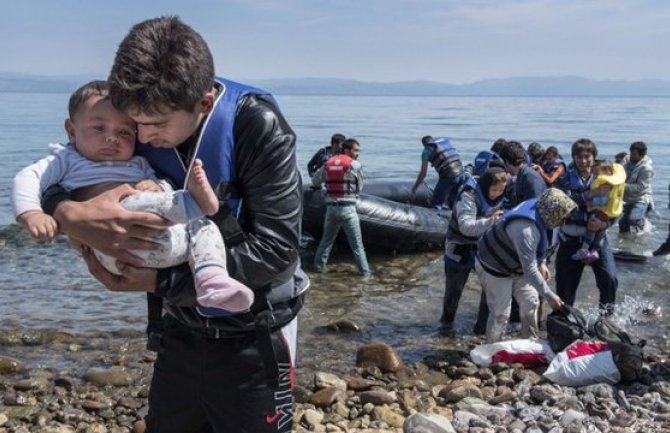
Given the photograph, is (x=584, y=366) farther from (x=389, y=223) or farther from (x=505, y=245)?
(x=389, y=223)

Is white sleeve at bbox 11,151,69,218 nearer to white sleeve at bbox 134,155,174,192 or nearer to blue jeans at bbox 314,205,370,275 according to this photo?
white sleeve at bbox 134,155,174,192

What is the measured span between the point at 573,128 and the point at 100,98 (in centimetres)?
5017

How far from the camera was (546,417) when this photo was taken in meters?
4.71

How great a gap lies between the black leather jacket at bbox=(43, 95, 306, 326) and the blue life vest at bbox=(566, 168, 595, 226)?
5307 mm

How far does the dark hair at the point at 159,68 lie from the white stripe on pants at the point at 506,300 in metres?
4.68

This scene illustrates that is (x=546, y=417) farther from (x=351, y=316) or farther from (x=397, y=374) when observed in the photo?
(x=351, y=316)

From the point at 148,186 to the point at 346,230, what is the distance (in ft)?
25.2

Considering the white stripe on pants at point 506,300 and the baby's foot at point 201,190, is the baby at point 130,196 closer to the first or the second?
the baby's foot at point 201,190

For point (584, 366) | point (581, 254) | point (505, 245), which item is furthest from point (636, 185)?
point (584, 366)

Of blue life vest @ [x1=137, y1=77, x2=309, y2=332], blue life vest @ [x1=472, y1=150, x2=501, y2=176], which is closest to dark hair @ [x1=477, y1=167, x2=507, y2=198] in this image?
blue life vest @ [x1=472, y1=150, x2=501, y2=176]

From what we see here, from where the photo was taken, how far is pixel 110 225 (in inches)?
86.4

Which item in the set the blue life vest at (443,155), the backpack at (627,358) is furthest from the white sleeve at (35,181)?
the blue life vest at (443,155)

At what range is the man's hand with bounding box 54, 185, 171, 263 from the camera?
7.19 ft

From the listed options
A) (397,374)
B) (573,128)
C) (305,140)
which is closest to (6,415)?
(397,374)
